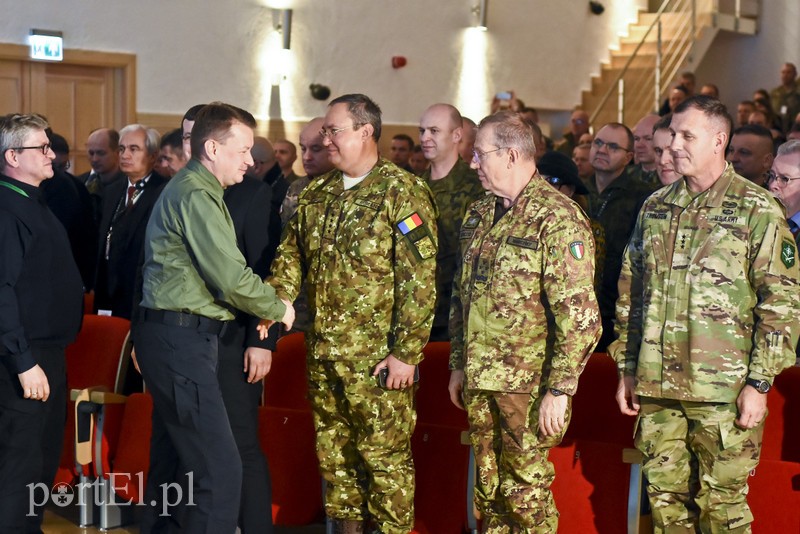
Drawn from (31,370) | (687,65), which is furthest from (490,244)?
(687,65)

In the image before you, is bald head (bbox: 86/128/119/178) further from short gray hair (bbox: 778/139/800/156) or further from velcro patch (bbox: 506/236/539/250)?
short gray hair (bbox: 778/139/800/156)

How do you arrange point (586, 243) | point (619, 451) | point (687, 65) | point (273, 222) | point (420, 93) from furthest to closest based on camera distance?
point (687, 65), point (420, 93), point (273, 222), point (619, 451), point (586, 243)

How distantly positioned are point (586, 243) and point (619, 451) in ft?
2.39

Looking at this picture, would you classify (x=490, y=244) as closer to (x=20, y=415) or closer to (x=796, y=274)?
(x=796, y=274)

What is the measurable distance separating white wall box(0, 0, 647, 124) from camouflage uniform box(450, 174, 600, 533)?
23.4 feet

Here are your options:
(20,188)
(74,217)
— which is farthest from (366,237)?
(74,217)

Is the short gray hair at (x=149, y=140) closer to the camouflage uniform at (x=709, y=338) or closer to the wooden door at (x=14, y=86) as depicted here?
the camouflage uniform at (x=709, y=338)

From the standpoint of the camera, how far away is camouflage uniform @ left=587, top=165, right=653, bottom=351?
15.6 feet

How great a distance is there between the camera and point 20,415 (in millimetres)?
3631

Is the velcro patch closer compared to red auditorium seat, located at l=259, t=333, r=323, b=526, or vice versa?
the velcro patch

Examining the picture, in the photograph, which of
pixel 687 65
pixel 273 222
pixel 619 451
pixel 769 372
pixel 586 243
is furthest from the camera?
pixel 687 65

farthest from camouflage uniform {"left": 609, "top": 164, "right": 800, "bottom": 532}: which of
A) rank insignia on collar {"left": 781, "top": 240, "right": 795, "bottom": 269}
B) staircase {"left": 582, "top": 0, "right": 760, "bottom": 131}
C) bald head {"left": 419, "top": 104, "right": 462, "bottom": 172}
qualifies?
staircase {"left": 582, "top": 0, "right": 760, "bottom": 131}

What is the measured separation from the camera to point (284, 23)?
10.5m

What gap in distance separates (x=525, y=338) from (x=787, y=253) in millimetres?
797
